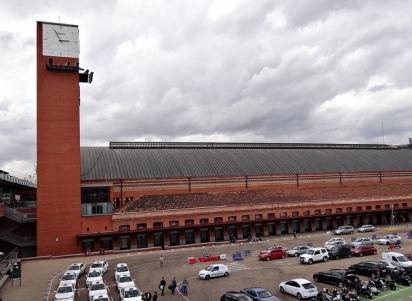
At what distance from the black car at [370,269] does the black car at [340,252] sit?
7881mm

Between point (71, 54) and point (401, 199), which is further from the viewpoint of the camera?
point (401, 199)

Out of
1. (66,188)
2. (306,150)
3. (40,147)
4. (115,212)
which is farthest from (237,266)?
(306,150)

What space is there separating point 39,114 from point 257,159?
4882cm

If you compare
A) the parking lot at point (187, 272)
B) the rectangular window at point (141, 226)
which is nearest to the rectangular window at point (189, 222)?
the parking lot at point (187, 272)

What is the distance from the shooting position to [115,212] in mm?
65562

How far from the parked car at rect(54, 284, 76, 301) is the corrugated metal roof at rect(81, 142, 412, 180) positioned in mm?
37314

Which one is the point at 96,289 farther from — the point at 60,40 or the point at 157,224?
the point at 60,40

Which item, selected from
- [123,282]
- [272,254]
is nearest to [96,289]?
[123,282]

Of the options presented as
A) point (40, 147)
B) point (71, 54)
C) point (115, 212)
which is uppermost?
point (71, 54)

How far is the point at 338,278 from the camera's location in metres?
37.3

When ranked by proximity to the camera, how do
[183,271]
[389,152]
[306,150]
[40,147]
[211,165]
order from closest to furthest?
1. [183,271]
2. [40,147]
3. [211,165]
4. [306,150]
5. [389,152]

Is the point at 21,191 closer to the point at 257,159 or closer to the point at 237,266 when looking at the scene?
the point at 257,159

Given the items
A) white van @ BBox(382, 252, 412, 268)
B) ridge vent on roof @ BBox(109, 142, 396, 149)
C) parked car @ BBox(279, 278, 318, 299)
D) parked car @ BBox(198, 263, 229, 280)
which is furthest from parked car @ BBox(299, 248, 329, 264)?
ridge vent on roof @ BBox(109, 142, 396, 149)

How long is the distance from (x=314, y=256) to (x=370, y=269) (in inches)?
328
